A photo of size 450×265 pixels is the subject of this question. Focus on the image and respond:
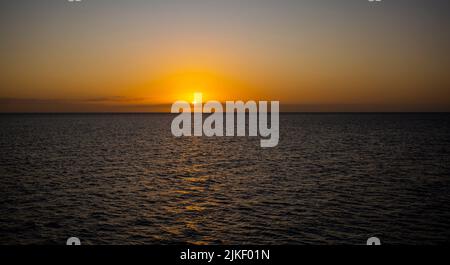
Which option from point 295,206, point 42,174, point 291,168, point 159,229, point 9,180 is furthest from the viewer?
point 291,168

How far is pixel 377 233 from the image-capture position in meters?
21.7

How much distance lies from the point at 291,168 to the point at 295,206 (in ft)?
62.4

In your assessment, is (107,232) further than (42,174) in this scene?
No

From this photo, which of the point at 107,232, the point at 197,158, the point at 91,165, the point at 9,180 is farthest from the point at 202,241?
the point at 197,158

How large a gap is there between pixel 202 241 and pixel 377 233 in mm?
10072

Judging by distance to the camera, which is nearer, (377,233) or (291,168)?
(377,233)

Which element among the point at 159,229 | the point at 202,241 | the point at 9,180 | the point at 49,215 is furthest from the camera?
the point at 9,180
